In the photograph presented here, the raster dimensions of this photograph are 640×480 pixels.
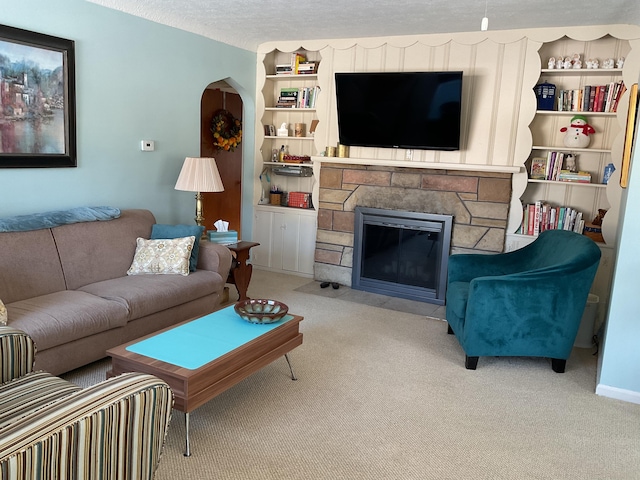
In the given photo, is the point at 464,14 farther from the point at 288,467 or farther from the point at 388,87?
the point at 288,467

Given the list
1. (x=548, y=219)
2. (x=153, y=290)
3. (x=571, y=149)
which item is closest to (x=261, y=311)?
(x=153, y=290)

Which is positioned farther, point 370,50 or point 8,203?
point 370,50

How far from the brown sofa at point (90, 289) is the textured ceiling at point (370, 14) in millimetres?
1665

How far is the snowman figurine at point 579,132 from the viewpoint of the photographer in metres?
4.44

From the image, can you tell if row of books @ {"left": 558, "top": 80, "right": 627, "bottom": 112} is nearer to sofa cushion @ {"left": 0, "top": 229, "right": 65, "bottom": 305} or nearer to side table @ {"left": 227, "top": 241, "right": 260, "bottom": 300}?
side table @ {"left": 227, "top": 241, "right": 260, "bottom": 300}

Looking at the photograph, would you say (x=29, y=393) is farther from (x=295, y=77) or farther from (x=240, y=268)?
(x=295, y=77)

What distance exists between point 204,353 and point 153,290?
1086mm

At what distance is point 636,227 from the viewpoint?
2.98m

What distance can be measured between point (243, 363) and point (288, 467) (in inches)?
22.9

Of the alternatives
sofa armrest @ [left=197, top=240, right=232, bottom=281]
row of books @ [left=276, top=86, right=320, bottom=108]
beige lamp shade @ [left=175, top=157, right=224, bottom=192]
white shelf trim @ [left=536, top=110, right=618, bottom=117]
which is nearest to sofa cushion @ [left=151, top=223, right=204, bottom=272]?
sofa armrest @ [left=197, top=240, right=232, bottom=281]

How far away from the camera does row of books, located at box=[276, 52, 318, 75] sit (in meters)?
5.52

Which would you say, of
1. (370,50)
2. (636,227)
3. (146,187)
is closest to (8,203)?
(146,187)

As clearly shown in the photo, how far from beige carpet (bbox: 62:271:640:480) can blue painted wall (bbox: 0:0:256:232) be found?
1.42 meters

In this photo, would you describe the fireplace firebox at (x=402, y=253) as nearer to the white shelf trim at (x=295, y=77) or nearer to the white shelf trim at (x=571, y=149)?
the white shelf trim at (x=571, y=149)
